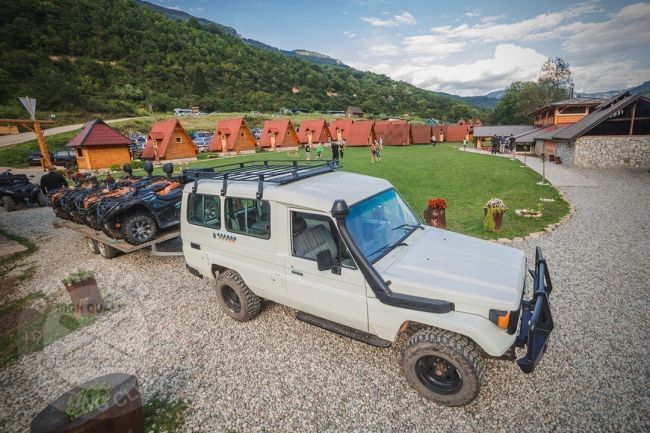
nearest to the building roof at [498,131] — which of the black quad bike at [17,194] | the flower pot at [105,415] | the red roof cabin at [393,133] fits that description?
the red roof cabin at [393,133]

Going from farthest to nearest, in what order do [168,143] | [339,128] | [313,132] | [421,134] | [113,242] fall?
[421,134]
[339,128]
[313,132]
[168,143]
[113,242]

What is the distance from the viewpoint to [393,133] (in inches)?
1860

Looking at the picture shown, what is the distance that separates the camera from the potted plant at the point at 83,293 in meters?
5.97

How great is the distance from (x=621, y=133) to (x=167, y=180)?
2952cm

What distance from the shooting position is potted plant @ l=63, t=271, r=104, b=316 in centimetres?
597

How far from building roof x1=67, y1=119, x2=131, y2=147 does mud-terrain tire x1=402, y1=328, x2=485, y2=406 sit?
34.0m

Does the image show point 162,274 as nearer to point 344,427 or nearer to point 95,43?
point 344,427

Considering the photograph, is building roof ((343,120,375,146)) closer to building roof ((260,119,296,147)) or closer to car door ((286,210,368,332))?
building roof ((260,119,296,147))

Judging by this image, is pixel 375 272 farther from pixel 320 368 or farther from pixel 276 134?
pixel 276 134

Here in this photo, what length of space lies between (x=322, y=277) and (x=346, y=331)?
82 cm

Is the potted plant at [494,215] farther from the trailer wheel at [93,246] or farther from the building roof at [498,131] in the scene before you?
the building roof at [498,131]

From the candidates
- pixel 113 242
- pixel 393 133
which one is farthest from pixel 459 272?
pixel 393 133

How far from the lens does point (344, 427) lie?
3.48m

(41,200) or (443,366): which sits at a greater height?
(41,200)
